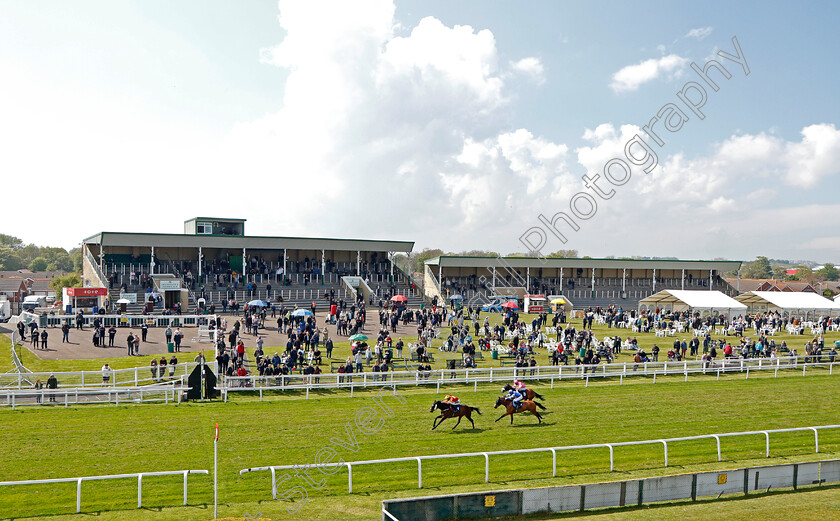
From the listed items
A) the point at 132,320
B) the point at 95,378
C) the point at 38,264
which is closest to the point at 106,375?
the point at 95,378

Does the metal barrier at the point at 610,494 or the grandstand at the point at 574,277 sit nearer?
the metal barrier at the point at 610,494

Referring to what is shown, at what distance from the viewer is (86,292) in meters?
42.2

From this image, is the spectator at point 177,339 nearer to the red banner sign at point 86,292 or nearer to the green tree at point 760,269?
the red banner sign at point 86,292

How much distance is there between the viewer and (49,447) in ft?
49.9

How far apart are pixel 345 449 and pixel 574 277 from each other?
54.8 m

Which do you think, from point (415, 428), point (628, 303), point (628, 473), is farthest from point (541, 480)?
point (628, 303)

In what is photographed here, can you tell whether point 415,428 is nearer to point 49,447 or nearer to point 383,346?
point 49,447

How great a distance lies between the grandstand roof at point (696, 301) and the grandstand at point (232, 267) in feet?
65.5

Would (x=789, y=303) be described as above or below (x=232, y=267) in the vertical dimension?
below

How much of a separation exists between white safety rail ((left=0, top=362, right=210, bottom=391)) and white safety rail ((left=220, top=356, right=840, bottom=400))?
2.68 metres

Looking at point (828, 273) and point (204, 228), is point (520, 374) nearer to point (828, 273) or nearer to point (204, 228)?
point (204, 228)

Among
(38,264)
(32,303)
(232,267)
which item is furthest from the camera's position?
(38,264)

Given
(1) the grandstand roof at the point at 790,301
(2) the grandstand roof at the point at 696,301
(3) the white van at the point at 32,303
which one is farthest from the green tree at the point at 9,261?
(1) the grandstand roof at the point at 790,301

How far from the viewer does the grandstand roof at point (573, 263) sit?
61781mm
